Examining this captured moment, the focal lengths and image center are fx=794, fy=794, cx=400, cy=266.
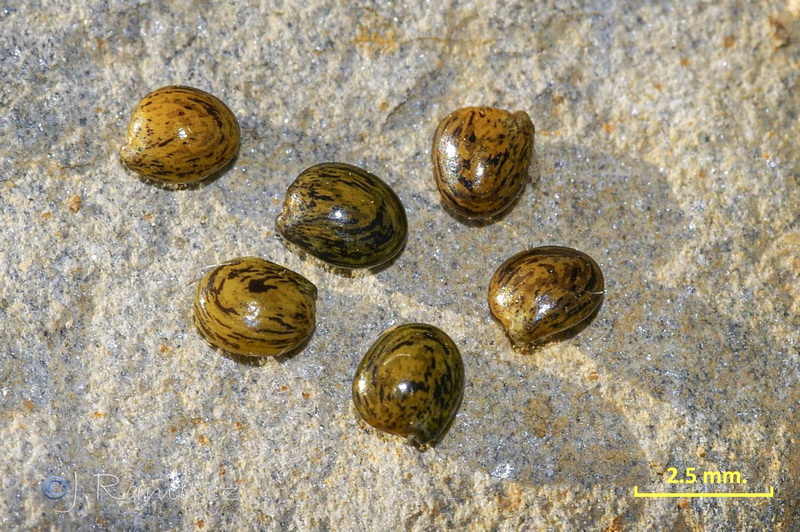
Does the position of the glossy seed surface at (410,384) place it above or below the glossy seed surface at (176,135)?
below

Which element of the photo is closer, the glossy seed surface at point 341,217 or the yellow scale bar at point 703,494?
the glossy seed surface at point 341,217

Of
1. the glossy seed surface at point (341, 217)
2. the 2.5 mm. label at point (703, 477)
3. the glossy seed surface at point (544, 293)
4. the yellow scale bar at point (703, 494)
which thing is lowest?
the yellow scale bar at point (703, 494)

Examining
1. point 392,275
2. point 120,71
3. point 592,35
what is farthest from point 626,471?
point 120,71

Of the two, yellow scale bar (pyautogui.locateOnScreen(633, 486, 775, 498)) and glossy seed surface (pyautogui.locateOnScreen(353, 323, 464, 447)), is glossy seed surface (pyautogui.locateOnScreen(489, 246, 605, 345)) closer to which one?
glossy seed surface (pyautogui.locateOnScreen(353, 323, 464, 447))

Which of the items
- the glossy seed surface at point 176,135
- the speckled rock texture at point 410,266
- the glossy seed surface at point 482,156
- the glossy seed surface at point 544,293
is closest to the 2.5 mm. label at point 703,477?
the speckled rock texture at point 410,266

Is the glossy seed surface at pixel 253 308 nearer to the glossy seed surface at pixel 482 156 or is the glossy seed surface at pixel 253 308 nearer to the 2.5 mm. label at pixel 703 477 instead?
the glossy seed surface at pixel 482 156

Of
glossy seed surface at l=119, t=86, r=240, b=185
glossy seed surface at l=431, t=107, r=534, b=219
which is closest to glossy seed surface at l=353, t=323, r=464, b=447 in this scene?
Result: glossy seed surface at l=431, t=107, r=534, b=219
